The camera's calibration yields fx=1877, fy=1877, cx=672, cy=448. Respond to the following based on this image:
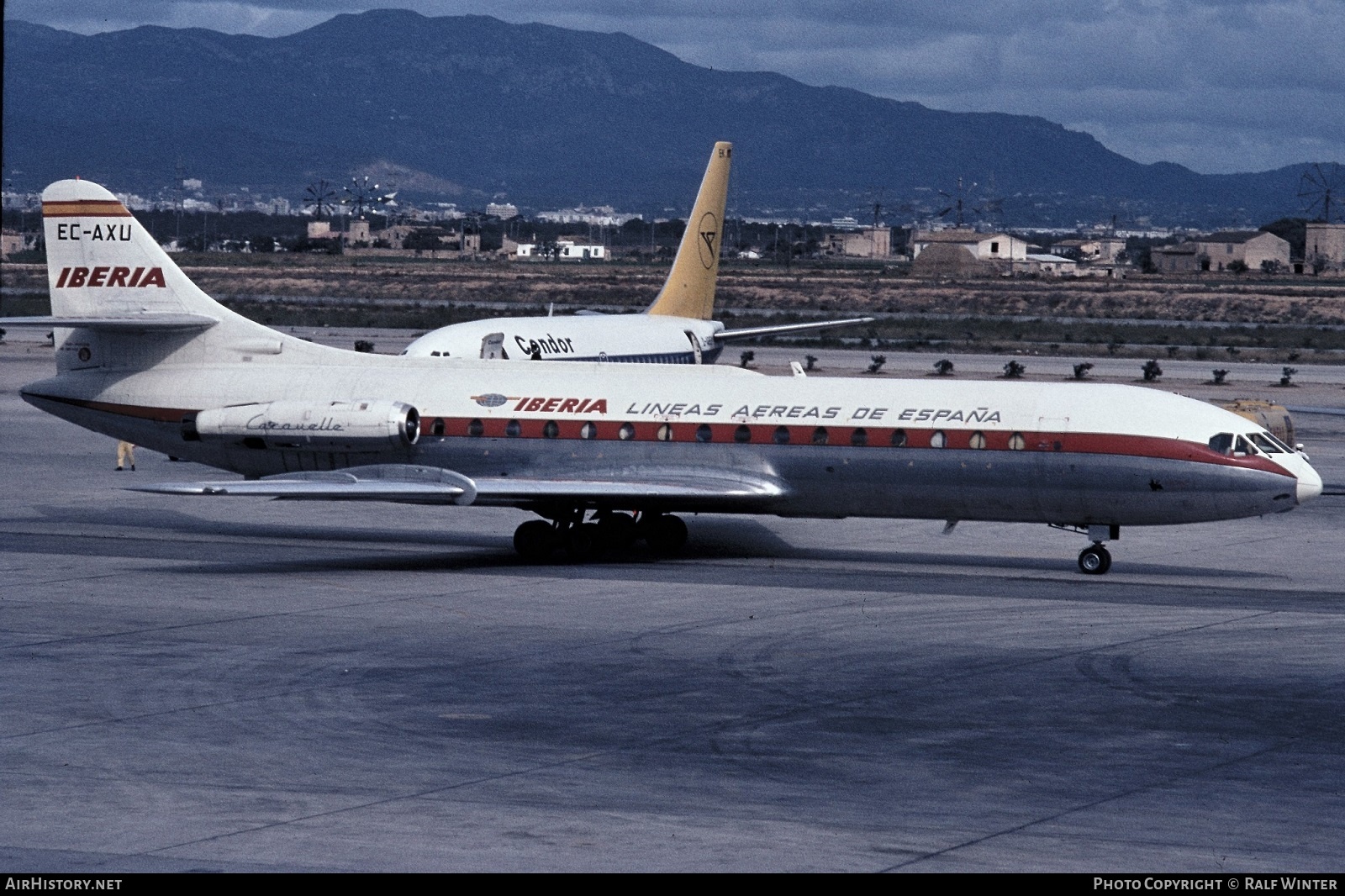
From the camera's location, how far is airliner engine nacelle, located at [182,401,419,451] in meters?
30.8

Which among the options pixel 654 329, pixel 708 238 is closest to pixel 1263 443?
pixel 654 329

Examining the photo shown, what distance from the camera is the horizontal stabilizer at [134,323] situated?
31.7 metres

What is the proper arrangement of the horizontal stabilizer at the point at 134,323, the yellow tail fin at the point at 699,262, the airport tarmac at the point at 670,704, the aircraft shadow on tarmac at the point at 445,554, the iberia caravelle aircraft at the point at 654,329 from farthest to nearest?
the yellow tail fin at the point at 699,262, the iberia caravelle aircraft at the point at 654,329, the horizontal stabilizer at the point at 134,323, the aircraft shadow on tarmac at the point at 445,554, the airport tarmac at the point at 670,704

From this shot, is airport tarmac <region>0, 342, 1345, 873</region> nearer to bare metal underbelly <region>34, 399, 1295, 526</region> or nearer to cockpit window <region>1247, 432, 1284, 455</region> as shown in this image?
bare metal underbelly <region>34, 399, 1295, 526</region>

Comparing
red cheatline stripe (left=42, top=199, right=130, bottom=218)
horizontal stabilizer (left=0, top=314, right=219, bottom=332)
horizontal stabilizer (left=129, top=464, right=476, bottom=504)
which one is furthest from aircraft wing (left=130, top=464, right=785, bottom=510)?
red cheatline stripe (left=42, top=199, right=130, bottom=218)

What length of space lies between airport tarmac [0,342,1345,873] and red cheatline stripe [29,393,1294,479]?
2.03 metres

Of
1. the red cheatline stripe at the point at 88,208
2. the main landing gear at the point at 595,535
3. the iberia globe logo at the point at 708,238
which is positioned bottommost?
the main landing gear at the point at 595,535

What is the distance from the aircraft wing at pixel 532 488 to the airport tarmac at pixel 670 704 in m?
1.17

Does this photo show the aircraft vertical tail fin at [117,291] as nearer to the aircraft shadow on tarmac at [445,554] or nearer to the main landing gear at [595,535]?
the aircraft shadow on tarmac at [445,554]

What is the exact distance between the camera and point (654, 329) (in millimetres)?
48875

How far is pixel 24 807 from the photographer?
15.2 m

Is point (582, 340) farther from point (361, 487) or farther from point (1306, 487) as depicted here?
point (1306, 487)

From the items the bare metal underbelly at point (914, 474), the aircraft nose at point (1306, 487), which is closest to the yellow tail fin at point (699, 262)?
the bare metal underbelly at point (914, 474)
